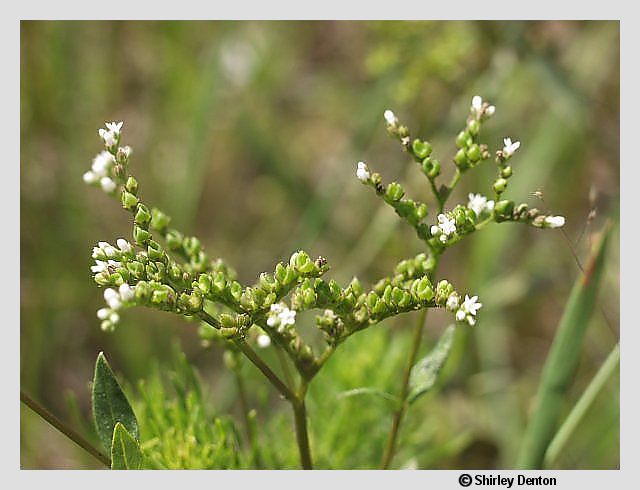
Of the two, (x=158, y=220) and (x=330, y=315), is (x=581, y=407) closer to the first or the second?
(x=330, y=315)

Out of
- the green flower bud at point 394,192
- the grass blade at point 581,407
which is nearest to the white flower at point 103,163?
the green flower bud at point 394,192

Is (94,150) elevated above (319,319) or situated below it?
above

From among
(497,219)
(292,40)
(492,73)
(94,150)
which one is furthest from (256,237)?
(497,219)

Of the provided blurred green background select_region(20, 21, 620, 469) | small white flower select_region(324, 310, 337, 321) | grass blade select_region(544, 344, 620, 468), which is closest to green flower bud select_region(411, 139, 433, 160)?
small white flower select_region(324, 310, 337, 321)

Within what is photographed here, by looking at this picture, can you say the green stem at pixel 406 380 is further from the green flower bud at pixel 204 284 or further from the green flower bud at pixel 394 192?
the green flower bud at pixel 204 284

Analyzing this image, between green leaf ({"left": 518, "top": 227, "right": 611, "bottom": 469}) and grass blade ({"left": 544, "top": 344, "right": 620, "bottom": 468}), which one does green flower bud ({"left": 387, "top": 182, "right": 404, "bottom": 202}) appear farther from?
grass blade ({"left": 544, "top": 344, "right": 620, "bottom": 468})

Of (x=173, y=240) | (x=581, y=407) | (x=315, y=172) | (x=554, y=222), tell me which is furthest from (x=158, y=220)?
(x=315, y=172)

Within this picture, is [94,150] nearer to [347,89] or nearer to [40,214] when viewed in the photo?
[40,214]
